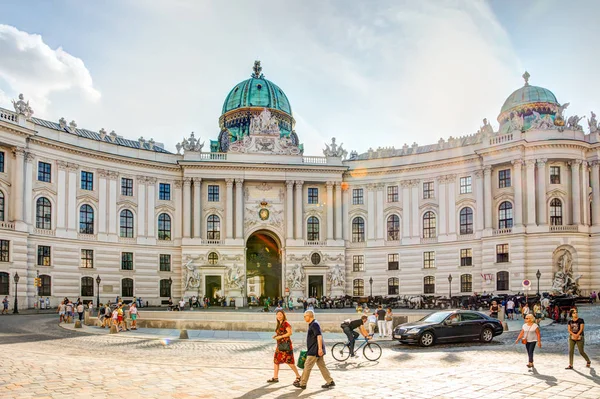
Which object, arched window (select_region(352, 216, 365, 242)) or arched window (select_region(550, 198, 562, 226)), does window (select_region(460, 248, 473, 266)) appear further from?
arched window (select_region(352, 216, 365, 242))

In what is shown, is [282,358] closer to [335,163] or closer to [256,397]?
[256,397]

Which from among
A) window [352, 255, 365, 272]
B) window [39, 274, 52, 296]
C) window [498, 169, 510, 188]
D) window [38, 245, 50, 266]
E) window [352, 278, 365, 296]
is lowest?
window [352, 278, 365, 296]

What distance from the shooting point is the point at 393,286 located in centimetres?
6681

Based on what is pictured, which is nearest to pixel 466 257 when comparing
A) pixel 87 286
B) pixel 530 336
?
pixel 87 286

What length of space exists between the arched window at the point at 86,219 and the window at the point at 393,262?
31119 millimetres

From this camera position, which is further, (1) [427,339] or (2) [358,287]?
(2) [358,287]

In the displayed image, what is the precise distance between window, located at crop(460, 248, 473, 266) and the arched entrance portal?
1996 cm

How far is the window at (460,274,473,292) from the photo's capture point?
6219 cm

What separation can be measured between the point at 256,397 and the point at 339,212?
55.7 m

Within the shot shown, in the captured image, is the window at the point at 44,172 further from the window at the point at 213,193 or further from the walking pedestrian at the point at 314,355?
the walking pedestrian at the point at 314,355

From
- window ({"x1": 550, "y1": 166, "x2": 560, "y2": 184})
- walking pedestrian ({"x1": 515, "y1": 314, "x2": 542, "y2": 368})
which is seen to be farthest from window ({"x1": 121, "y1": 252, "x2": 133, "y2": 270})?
walking pedestrian ({"x1": 515, "y1": 314, "x2": 542, "y2": 368})

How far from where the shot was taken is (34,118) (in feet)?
198

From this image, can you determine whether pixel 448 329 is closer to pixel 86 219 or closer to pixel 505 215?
pixel 505 215

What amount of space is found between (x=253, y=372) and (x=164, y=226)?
5094cm
